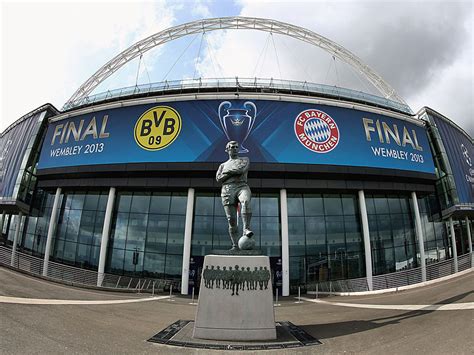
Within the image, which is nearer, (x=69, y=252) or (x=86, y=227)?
(x=69, y=252)

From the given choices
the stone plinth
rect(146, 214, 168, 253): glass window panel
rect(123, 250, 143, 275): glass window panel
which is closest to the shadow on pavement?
the stone plinth

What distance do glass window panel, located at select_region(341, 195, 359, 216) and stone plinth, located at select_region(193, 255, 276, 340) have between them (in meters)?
19.7

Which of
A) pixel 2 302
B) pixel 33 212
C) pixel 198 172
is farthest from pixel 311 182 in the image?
pixel 33 212

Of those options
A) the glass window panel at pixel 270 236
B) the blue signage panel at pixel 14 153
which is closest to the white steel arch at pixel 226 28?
the blue signage panel at pixel 14 153

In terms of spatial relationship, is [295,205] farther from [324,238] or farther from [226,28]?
[226,28]

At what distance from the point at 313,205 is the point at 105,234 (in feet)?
63.1

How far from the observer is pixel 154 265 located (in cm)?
2345

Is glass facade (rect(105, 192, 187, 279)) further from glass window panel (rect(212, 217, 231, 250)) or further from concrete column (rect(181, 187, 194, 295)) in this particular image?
glass window panel (rect(212, 217, 231, 250))

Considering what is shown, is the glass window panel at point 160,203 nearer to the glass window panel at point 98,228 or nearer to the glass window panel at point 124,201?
the glass window panel at point 124,201

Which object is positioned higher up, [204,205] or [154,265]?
[204,205]

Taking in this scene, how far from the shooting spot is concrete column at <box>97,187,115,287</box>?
22.9 metres

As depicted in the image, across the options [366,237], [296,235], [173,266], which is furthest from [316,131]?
[173,266]

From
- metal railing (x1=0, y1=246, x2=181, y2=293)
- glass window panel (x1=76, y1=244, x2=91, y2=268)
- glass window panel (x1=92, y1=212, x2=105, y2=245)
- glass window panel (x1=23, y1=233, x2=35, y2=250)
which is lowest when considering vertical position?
metal railing (x1=0, y1=246, x2=181, y2=293)

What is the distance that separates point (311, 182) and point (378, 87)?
2306 centimetres
